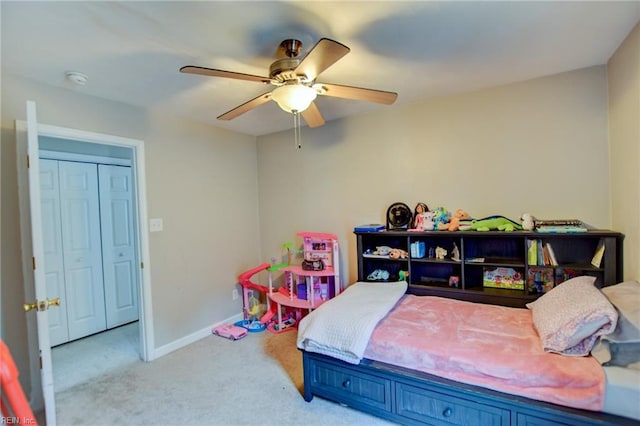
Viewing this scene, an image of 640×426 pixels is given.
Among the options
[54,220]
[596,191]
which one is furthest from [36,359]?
[596,191]

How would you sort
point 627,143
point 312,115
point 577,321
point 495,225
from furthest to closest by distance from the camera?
1. point 495,225
2. point 312,115
3. point 627,143
4. point 577,321

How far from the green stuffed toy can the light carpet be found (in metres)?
1.62

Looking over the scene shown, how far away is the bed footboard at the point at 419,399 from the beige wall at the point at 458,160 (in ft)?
4.77

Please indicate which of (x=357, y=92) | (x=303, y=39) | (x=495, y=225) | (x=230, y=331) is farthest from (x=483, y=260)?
(x=230, y=331)

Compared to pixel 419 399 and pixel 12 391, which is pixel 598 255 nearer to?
pixel 419 399

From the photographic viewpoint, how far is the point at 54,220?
3357 millimetres

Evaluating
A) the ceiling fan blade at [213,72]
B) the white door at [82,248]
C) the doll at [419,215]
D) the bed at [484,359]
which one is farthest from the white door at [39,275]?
the doll at [419,215]

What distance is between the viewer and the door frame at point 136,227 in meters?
2.17

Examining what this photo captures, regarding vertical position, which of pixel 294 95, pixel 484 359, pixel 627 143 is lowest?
pixel 484 359

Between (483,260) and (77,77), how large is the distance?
3.36 metres

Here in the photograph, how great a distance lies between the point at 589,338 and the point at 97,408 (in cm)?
314

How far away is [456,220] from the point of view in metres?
2.72

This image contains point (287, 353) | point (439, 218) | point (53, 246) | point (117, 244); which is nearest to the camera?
point (439, 218)

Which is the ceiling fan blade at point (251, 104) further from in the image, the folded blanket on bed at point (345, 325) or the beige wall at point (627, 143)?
the beige wall at point (627, 143)
